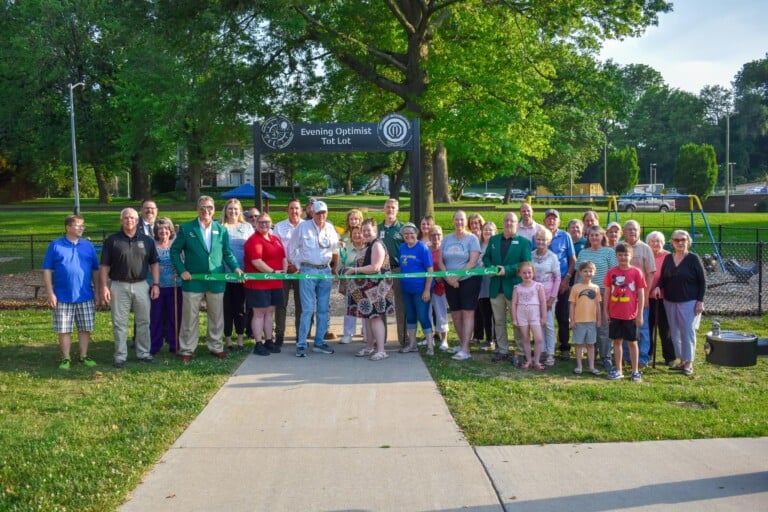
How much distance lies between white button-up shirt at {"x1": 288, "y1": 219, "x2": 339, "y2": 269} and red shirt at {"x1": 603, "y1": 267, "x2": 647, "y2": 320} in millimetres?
3341

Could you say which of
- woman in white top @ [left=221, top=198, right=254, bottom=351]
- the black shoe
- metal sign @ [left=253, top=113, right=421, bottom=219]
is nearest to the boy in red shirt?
metal sign @ [left=253, top=113, right=421, bottom=219]

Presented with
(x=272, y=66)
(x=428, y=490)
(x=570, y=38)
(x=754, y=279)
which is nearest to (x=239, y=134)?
(x=272, y=66)

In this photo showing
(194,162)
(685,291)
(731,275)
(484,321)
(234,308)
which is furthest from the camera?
(194,162)

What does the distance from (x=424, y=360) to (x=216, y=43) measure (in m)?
14.9

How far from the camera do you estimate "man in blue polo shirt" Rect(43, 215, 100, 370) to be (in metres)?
8.02

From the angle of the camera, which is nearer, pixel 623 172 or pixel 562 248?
pixel 562 248

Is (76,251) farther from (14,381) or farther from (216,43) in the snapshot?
(216,43)

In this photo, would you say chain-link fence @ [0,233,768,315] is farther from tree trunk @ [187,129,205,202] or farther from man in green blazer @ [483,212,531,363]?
tree trunk @ [187,129,205,202]

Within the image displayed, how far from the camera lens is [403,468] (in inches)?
200

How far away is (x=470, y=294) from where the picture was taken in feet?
28.5

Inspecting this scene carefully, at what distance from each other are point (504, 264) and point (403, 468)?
388 centimetres

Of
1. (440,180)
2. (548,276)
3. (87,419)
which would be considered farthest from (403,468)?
(440,180)

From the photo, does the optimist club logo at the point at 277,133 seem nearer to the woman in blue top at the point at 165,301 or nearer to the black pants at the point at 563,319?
the woman in blue top at the point at 165,301

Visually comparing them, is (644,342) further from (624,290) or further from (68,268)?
(68,268)
